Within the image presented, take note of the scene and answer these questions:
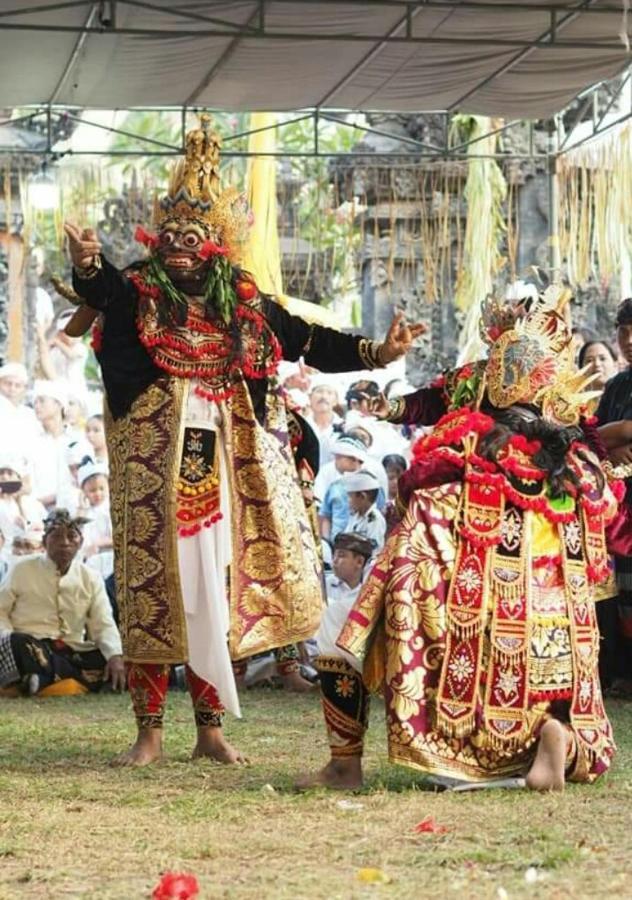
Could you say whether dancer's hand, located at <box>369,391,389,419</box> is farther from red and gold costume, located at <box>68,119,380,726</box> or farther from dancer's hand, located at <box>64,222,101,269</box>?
dancer's hand, located at <box>64,222,101,269</box>

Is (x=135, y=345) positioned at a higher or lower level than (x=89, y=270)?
lower

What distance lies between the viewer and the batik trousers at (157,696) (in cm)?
668

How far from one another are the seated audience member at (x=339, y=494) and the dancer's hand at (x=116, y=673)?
1.72 m

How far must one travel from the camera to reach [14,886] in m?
4.30

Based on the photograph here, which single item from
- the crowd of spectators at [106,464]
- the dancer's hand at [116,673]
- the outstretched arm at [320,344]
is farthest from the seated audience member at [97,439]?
the outstretched arm at [320,344]

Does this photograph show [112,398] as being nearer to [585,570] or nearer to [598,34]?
[585,570]

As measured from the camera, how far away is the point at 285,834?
498 centimetres

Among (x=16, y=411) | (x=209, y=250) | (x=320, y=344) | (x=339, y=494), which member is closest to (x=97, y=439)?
(x=16, y=411)

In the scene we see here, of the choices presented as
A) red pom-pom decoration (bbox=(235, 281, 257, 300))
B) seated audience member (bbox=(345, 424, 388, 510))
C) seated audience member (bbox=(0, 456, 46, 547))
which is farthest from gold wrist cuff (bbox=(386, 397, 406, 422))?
seated audience member (bbox=(0, 456, 46, 547))

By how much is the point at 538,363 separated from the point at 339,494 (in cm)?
542

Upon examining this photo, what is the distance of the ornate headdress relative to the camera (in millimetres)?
5992

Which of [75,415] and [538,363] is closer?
[538,363]

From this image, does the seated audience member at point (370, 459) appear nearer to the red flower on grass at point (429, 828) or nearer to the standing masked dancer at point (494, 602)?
the standing masked dancer at point (494, 602)

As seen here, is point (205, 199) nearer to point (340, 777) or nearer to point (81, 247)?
point (81, 247)
